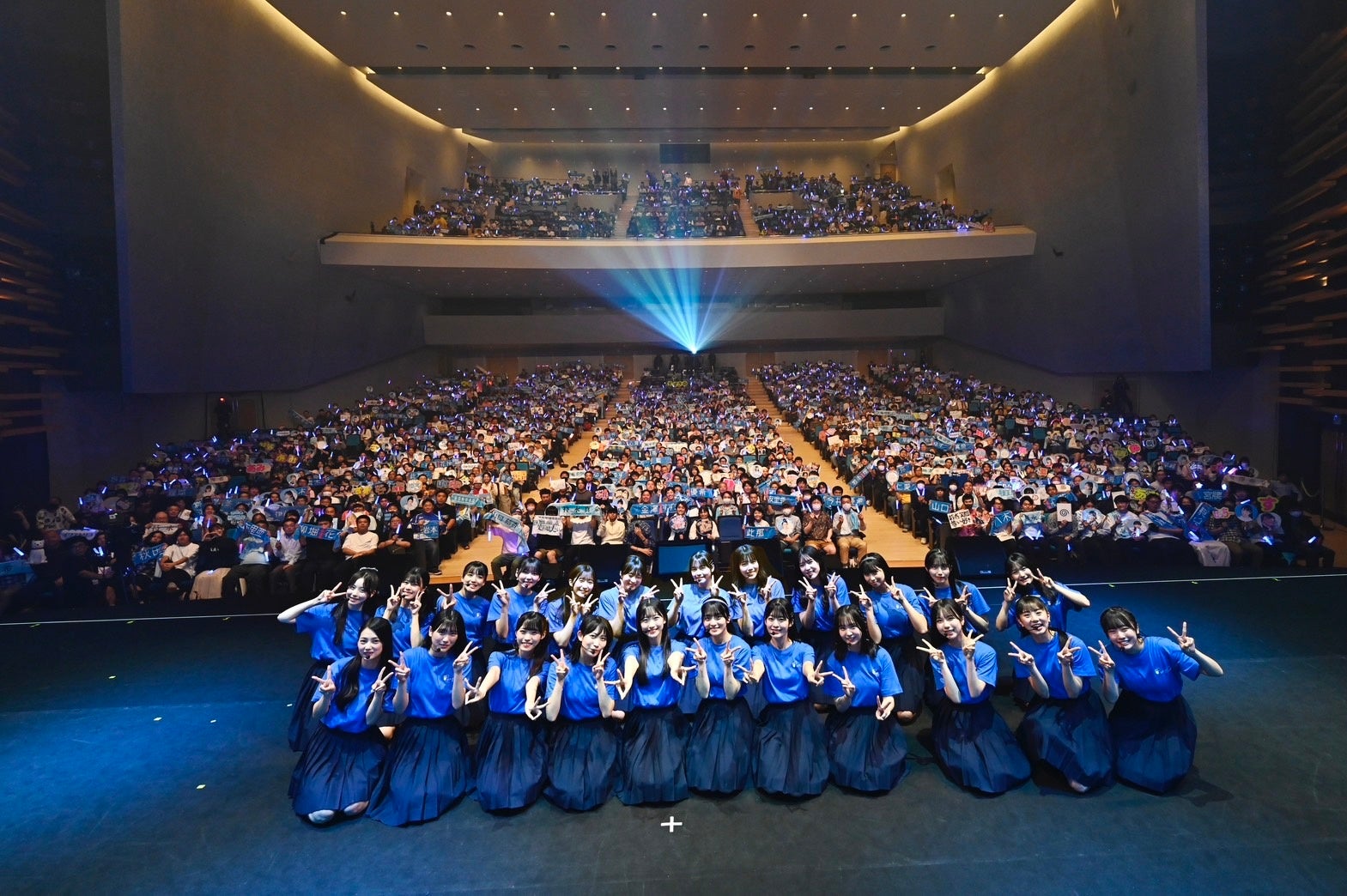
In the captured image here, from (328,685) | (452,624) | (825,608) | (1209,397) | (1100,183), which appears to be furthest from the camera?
(1209,397)

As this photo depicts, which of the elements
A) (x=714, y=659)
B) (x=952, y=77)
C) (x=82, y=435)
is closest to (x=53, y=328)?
(x=82, y=435)

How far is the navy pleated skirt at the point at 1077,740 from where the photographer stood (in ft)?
12.7

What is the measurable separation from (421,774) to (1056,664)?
349 centimetres

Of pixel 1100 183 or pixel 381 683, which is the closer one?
pixel 381 683

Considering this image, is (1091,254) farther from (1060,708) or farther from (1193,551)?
(1060,708)

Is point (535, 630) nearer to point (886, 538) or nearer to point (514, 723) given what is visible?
point (514, 723)

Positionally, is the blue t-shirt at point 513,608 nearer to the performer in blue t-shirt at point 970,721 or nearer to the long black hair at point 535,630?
the long black hair at point 535,630

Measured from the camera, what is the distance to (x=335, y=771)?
12.6 feet

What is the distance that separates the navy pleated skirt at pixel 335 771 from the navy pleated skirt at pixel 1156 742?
13.6ft

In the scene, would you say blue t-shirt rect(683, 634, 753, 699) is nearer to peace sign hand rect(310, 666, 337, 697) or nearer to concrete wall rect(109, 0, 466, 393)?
peace sign hand rect(310, 666, 337, 697)

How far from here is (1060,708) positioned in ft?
13.1

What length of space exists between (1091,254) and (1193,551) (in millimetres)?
9531

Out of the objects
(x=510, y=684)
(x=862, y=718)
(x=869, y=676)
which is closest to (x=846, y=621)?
(x=869, y=676)

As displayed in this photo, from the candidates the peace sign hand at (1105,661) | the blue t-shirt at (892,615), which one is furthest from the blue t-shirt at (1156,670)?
the blue t-shirt at (892,615)
